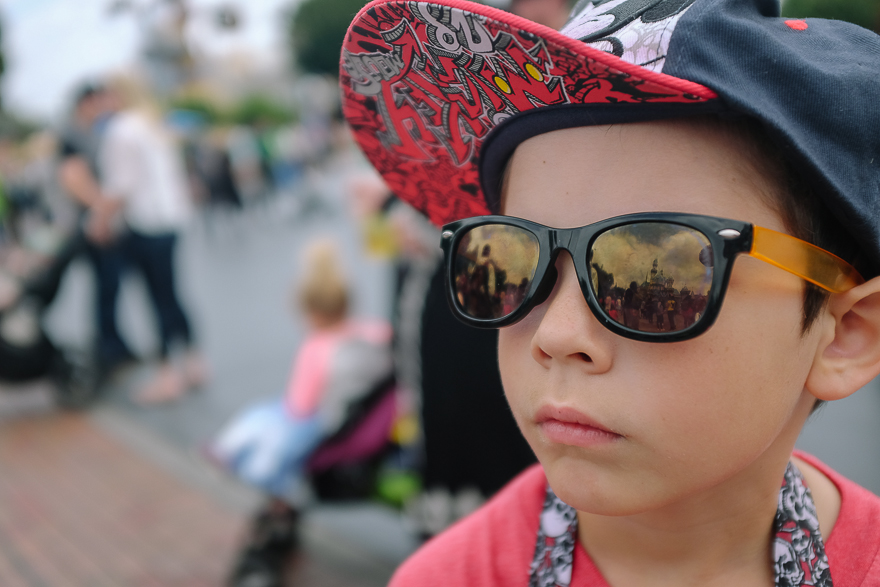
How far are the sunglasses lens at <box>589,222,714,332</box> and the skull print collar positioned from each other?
42cm

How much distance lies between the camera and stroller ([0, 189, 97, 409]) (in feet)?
16.2

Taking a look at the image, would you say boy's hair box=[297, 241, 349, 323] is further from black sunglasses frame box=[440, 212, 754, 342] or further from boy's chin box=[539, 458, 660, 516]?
boy's chin box=[539, 458, 660, 516]

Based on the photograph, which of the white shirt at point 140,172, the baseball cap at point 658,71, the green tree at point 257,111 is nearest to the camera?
the baseball cap at point 658,71

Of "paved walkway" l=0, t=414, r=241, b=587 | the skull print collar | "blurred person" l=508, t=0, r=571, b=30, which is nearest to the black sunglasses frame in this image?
the skull print collar

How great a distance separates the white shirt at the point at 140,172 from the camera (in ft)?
16.1

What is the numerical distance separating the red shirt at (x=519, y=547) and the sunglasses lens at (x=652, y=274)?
44cm

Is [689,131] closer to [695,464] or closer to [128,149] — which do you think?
[695,464]

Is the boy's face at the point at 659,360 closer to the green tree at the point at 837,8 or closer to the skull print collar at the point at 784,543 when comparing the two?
the skull print collar at the point at 784,543

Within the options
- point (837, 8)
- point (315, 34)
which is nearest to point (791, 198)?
point (837, 8)

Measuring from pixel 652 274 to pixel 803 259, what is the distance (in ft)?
0.66

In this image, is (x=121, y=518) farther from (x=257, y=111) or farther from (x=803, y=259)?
(x=257, y=111)

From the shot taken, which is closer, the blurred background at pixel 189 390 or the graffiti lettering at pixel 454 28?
the graffiti lettering at pixel 454 28

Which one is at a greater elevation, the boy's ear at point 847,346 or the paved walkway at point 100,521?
the boy's ear at point 847,346

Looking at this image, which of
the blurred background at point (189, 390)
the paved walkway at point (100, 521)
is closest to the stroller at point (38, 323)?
the blurred background at point (189, 390)
